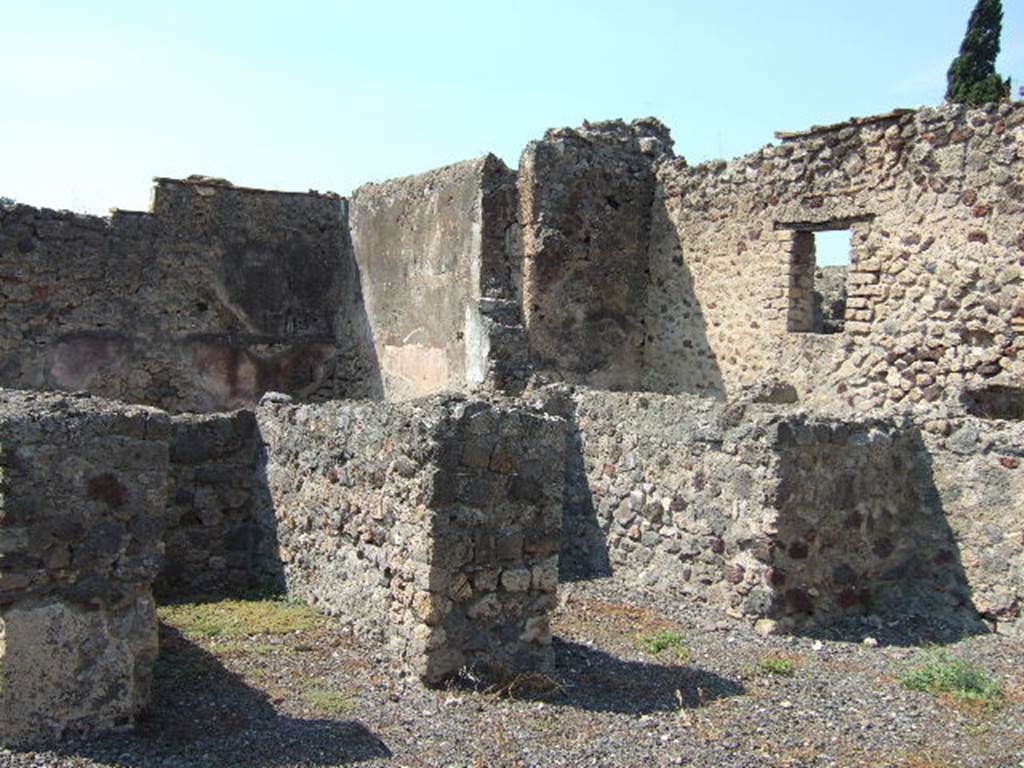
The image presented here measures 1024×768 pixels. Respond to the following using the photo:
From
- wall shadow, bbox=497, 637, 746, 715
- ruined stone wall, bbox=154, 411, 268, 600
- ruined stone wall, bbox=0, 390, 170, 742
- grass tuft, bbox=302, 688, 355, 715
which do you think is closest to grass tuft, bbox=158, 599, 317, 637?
ruined stone wall, bbox=154, 411, 268, 600

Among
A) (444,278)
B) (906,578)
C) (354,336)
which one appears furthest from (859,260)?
(354,336)

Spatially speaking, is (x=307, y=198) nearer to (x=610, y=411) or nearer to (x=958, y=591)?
(x=610, y=411)

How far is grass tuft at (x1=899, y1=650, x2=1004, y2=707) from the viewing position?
18.2ft

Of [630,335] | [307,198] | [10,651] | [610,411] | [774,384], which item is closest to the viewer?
[10,651]

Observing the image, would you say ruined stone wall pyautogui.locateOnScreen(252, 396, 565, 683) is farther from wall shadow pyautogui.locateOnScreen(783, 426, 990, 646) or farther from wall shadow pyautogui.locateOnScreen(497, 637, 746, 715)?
wall shadow pyautogui.locateOnScreen(783, 426, 990, 646)

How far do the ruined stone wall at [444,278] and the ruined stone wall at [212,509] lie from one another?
141 inches

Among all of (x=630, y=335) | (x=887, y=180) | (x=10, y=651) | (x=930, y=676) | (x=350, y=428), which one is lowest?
(x=930, y=676)

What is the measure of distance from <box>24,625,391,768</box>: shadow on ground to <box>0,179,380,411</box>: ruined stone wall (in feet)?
25.7

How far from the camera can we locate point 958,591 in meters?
7.19

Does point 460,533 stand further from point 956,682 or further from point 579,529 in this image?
point 579,529

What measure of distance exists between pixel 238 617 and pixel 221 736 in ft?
6.72

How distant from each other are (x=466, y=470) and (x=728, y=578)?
8.09 ft

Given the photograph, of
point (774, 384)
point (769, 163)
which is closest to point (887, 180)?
point (769, 163)

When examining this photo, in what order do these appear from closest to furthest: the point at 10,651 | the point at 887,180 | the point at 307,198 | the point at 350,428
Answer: the point at 10,651, the point at 350,428, the point at 887,180, the point at 307,198
